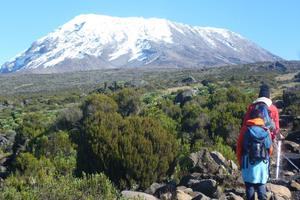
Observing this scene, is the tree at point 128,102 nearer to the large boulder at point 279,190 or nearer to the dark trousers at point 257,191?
the large boulder at point 279,190

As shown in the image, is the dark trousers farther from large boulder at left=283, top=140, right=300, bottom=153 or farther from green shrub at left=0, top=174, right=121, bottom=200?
large boulder at left=283, top=140, right=300, bottom=153

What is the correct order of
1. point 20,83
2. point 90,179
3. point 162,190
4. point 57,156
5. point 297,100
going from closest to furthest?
point 90,179 < point 162,190 < point 57,156 < point 297,100 < point 20,83

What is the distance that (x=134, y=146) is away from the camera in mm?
11180

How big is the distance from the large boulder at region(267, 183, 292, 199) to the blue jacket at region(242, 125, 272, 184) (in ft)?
5.85

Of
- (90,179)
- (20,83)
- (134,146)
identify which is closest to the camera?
(90,179)

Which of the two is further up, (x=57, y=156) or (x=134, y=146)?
(x=134, y=146)

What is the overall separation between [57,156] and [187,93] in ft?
54.4

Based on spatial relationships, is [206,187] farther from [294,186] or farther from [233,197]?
[294,186]

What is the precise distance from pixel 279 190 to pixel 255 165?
218 cm

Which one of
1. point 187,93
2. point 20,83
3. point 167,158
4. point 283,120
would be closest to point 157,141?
point 167,158

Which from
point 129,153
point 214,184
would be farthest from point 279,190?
point 129,153

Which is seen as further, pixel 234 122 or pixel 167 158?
pixel 234 122

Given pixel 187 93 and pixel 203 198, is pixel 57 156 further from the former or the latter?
pixel 187 93

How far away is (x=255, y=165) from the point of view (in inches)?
276
